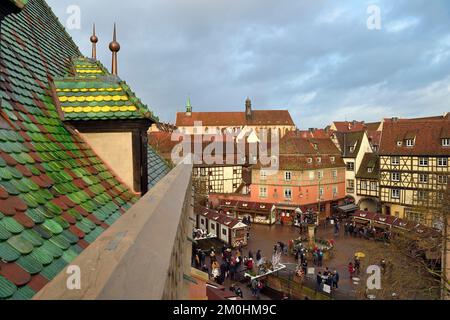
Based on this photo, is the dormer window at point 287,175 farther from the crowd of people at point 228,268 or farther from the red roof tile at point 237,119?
the red roof tile at point 237,119

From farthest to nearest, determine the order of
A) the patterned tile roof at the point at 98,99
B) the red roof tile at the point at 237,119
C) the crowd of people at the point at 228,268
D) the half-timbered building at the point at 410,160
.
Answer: the red roof tile at the point at 237,119 → the half-timbered building at the point at 410,160 → the crowd of people at the point at 228,268 → the patterned tile roof at the point at 98,99

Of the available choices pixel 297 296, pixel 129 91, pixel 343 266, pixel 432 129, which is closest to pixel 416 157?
pixel 432 129

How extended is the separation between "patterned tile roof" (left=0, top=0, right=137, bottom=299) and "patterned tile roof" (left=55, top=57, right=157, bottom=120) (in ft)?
0.81

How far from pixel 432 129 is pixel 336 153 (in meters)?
13.2

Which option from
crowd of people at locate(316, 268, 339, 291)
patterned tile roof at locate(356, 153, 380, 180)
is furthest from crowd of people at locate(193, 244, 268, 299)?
patterned tile roof at locate(356, 153, 380, 180)

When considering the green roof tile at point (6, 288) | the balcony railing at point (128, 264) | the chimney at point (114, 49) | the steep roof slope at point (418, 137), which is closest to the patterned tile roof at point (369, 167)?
the steep roof slope at point (418, 137)

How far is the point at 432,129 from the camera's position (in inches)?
1559

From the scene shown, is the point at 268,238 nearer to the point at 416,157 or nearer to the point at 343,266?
the point at 343,266

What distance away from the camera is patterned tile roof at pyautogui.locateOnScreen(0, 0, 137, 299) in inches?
111

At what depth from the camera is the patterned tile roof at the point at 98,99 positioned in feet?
20.4

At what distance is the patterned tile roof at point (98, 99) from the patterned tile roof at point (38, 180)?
0.25m

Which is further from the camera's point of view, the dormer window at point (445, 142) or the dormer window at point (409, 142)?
the dormer window at point (409, 142)

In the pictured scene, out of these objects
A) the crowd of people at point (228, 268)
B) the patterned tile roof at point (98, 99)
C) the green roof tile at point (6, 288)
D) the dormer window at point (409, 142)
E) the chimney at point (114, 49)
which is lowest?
the crowd of people at point (228, 268)

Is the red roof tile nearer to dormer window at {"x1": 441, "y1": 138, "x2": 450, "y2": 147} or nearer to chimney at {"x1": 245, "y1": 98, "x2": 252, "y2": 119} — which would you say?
chimney at {"x1": 245, "y1": 98, "x2": 252, "y2": 119}
